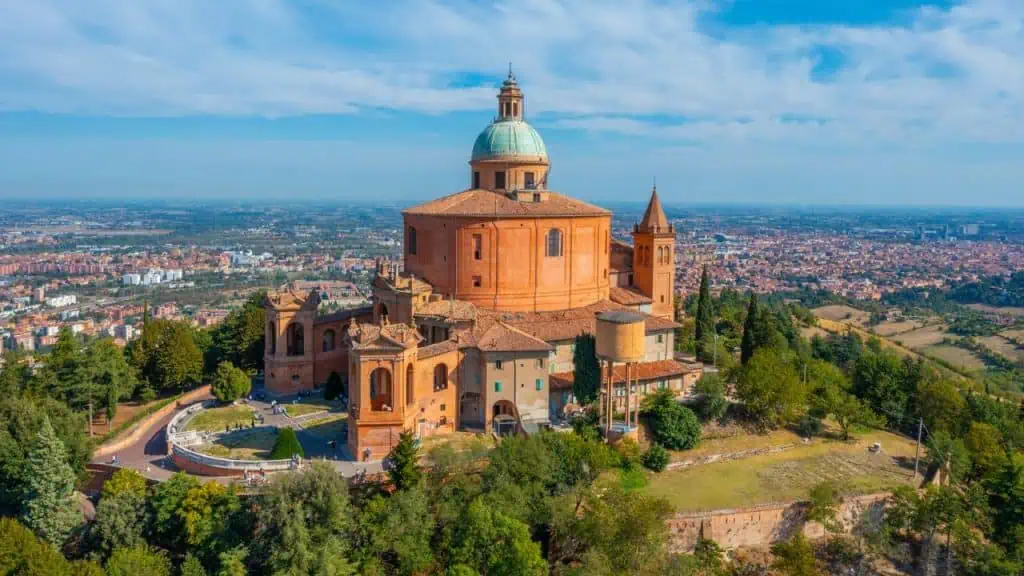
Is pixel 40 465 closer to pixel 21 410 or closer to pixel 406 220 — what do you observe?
pixel 21 410

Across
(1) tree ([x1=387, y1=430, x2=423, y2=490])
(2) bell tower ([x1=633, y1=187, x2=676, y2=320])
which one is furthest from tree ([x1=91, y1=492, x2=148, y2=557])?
(2) bell tower ([x1=633, y1=187, x2=676, y2=320])

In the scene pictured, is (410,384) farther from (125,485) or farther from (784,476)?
→ (784,476)

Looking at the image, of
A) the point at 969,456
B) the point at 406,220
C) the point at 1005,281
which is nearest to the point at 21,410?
the point at 406,220

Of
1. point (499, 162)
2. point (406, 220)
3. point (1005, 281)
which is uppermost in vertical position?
point (499, 162)

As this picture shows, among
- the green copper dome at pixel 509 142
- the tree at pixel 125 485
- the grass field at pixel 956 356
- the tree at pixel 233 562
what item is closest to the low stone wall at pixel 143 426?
the tree at pixel 125 485

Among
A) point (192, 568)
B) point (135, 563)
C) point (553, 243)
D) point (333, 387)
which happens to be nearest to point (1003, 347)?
point (553, 243)

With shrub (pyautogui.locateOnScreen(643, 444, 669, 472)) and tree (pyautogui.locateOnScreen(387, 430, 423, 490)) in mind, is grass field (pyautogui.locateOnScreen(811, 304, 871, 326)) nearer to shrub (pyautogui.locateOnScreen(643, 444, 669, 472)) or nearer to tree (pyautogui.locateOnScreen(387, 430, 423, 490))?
shrub (pyautogui.locateOnScreen(643, 444, 669, 472))

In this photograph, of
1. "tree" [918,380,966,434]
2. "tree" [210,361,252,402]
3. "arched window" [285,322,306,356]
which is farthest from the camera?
"arched window" [285,322,306,356]

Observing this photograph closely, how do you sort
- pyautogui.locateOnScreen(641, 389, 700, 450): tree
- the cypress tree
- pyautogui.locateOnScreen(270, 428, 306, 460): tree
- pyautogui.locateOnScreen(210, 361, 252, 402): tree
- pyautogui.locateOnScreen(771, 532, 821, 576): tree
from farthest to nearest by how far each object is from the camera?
the cypress tree → pyautogui.locateOnScreen(210, 361, 252, 402): tree → pyautogui.locateOnScreen(641, 389, 700, 450): tree → pyautogui.locateOnScreen(270, 428, 306, 460): tree → pyautogui.locateOnScreen(771, 532, 821, 576): tree
